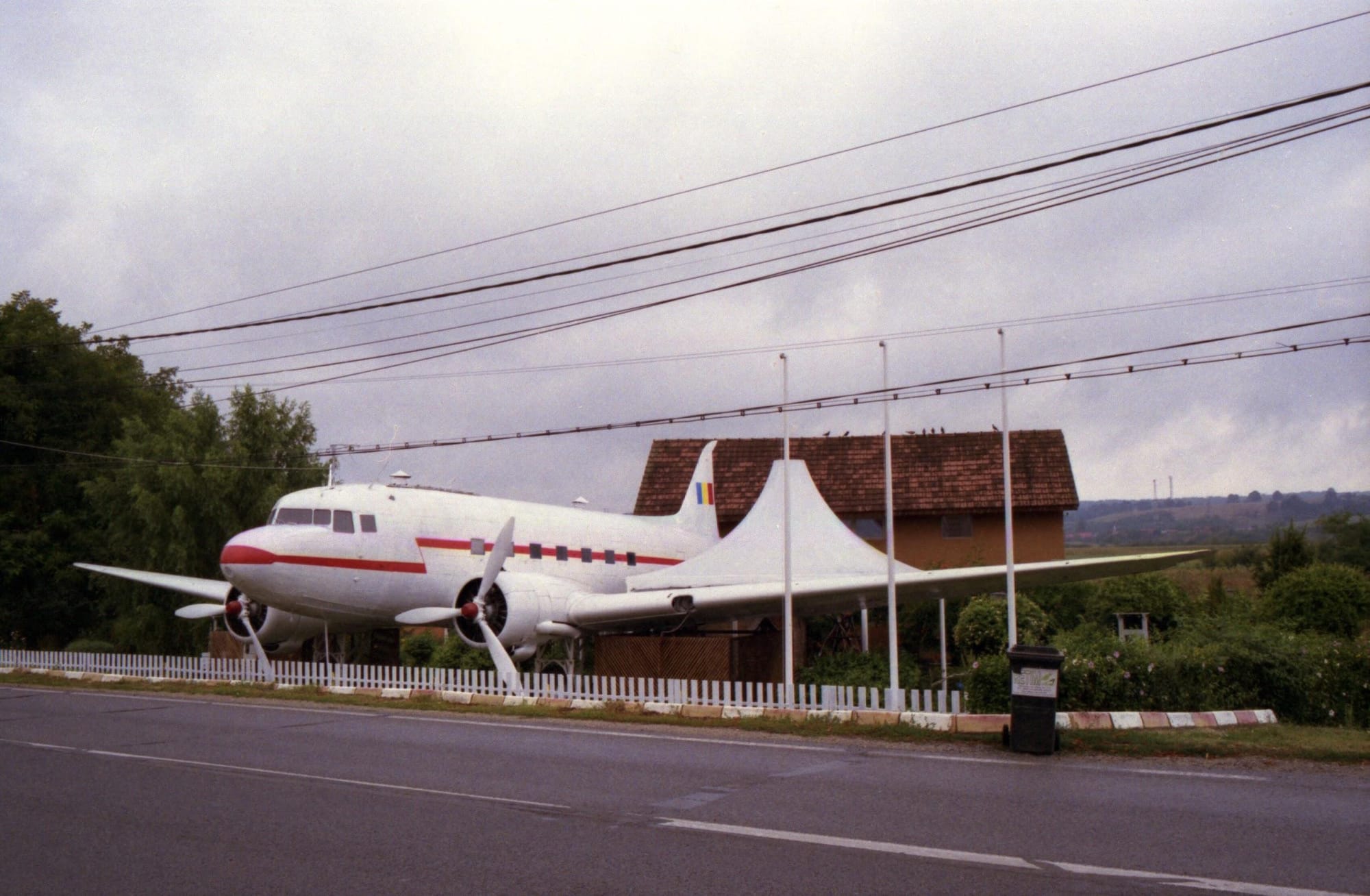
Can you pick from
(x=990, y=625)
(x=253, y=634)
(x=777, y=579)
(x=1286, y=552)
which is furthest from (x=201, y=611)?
(x=1286, y=552)

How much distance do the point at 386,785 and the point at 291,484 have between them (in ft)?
81.3

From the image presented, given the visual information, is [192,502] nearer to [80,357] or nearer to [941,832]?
[80,357]

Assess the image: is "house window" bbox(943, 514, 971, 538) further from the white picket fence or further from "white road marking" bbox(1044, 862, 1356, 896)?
"white road marking" bbox(1044, 862, 1356, 896)

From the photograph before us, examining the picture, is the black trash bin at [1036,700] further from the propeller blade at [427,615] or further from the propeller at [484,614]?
the propeller blade at [427,615]

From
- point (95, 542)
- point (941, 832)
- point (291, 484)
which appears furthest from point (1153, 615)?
point (95, 542)

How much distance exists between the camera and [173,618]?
3306 centimetres

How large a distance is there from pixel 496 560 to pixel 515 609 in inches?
41.5

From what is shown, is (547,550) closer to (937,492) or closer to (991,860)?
(937,492)

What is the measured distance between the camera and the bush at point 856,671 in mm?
23172

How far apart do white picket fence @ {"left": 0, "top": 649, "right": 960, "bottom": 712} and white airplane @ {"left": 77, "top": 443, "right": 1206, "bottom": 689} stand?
0.76 metres

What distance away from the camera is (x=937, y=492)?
32.0 meters

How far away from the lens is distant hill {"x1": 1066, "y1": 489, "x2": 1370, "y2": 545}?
5054 inches

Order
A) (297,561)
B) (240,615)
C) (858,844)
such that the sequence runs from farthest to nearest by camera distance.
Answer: (240,615), (297,561), (858,844)

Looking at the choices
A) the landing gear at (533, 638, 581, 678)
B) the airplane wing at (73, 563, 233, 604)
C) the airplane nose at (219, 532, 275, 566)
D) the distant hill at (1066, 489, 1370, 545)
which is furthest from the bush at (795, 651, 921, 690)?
the distant hill at (1066, 489, 1370, 545)
